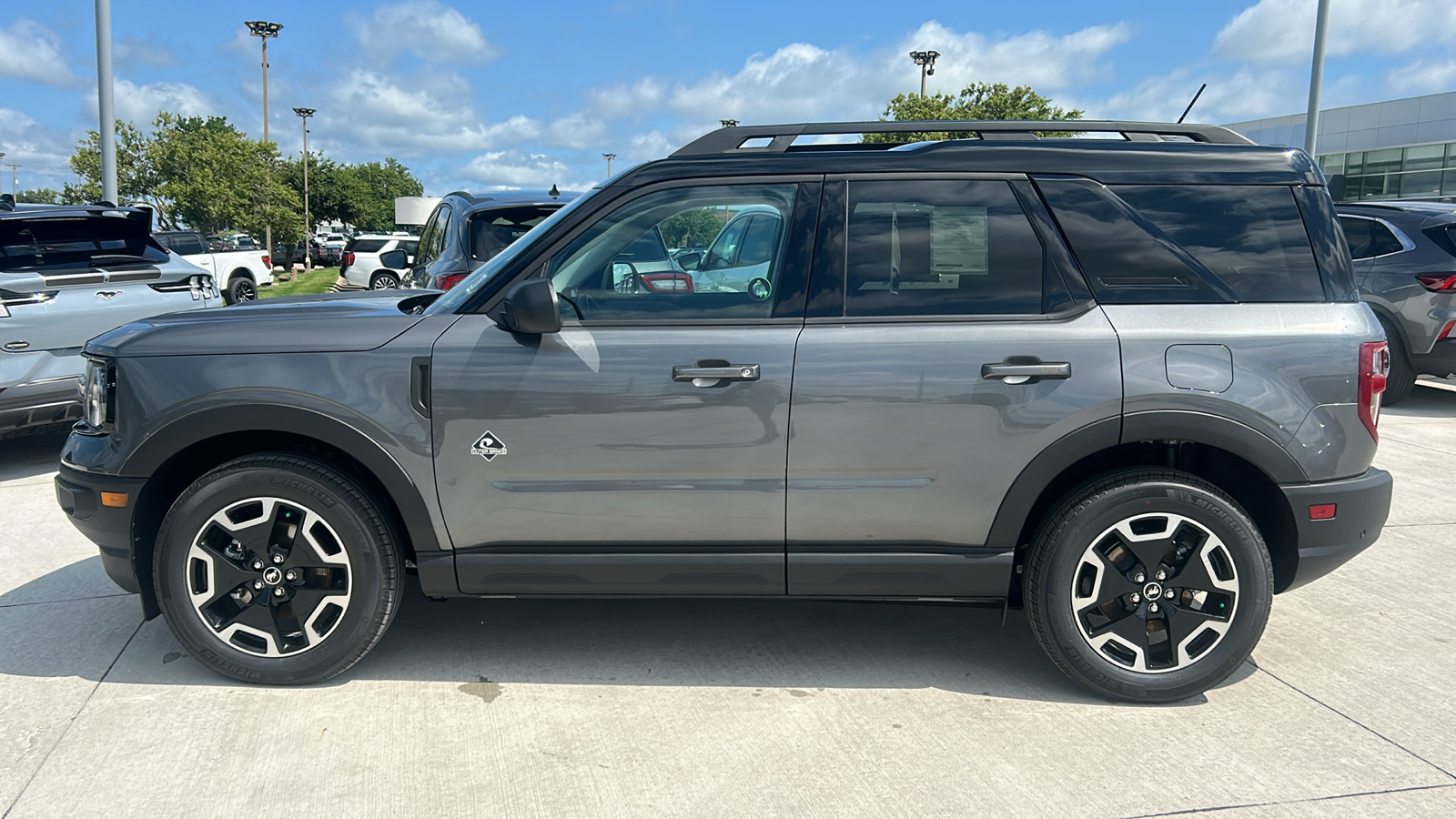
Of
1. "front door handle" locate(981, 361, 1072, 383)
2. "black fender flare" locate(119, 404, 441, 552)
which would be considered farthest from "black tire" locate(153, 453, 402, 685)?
"front door handle" locate(981, 361, 1072, 383)

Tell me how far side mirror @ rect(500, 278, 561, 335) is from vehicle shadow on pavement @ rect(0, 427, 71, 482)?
15.9ft

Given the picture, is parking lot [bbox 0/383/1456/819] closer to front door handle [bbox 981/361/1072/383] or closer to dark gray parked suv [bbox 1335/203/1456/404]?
front door handle [bbox 981/361/1072/383]

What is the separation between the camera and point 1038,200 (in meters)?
3.45

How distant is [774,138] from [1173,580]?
6.62 feet

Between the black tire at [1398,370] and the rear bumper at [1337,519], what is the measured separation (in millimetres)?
6408

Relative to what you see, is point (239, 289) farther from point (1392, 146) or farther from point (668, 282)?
point (1392, 146)

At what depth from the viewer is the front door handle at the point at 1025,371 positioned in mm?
3301

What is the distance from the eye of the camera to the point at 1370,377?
335cm

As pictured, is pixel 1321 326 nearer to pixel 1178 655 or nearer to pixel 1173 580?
pixel 1173 580

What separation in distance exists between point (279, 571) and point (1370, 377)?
3.62 metres

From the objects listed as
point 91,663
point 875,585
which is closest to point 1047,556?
point 875,585

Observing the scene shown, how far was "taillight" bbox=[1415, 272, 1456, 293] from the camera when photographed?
28.5 ft

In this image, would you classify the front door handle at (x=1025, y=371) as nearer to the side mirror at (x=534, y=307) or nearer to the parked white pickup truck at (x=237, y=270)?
the side mirror at (x=534, y=307)

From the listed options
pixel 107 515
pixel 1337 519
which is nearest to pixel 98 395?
pixel 107 515
